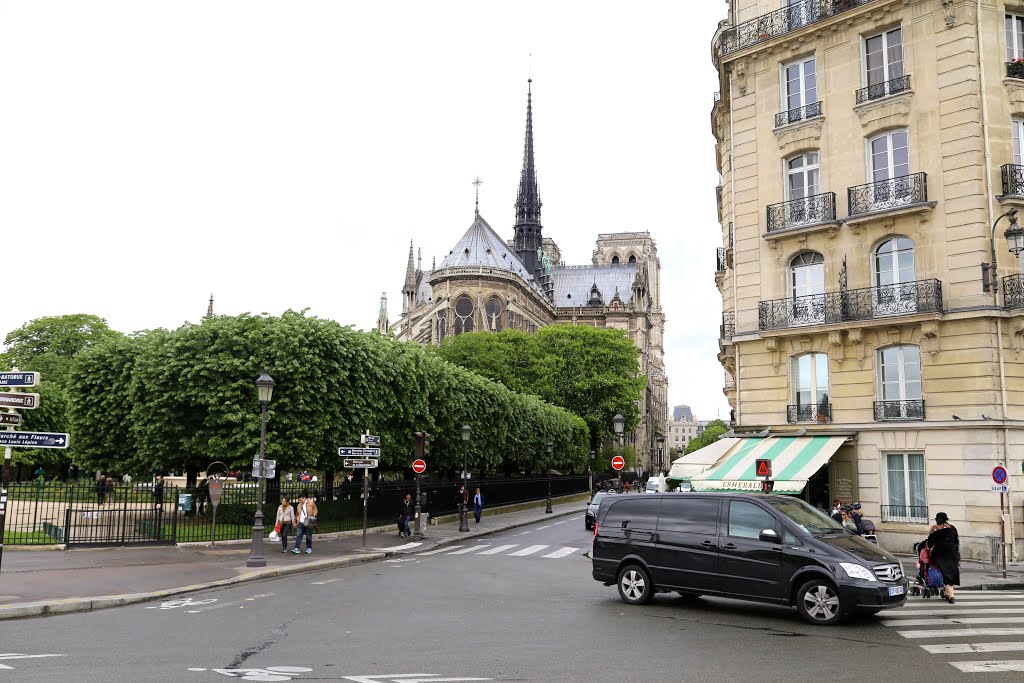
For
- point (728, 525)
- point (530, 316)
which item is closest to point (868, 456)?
point (728, 525)

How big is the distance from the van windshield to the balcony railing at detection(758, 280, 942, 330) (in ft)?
36.1

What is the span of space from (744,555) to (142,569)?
43.2 ft

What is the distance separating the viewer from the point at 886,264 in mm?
23141

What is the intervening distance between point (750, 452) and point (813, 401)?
254cm

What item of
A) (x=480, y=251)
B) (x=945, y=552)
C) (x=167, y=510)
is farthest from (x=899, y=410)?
(x=480, y=251)

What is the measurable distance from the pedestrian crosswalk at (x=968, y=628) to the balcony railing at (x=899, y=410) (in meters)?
7.05

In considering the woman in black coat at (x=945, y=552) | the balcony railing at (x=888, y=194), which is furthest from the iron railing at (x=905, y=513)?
the balcony railing at (x=888, y=194)

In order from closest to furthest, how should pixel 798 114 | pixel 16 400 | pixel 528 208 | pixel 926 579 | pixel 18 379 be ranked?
pixel 926 579 < pixel 16 400 < pixel 18 379 < pixel 798 114 < pixel 528 208

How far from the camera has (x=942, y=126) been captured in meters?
22.3

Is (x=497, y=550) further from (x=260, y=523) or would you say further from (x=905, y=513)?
(x=905, y=513)

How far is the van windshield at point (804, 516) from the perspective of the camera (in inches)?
487

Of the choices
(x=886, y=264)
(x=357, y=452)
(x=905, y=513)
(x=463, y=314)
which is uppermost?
(x=463, y=314)

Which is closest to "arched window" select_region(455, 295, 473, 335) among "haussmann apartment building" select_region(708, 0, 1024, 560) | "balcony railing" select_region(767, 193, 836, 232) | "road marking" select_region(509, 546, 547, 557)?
"road marking" select_region(509, 546, 547, 557)

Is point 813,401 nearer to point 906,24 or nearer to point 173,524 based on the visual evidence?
point 906,24
